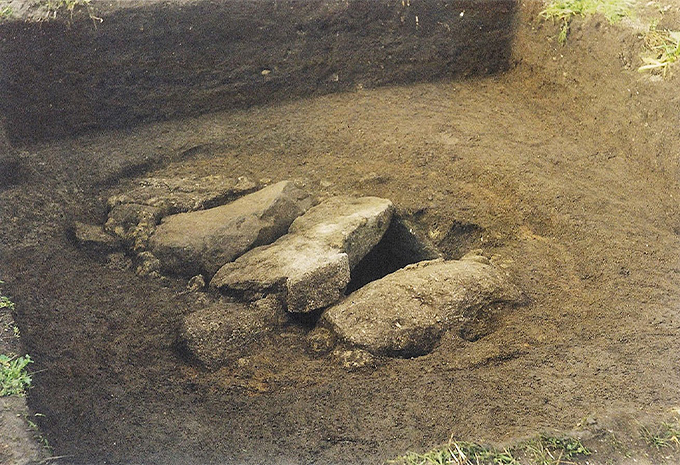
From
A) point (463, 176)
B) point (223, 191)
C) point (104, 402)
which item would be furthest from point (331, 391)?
point (463, 176)

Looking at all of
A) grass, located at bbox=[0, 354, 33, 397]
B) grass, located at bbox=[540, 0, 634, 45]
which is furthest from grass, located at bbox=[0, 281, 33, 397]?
grass, located at bbox=[540, 0, 634, 45]

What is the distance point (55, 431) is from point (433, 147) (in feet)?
9.03

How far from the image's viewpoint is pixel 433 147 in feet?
13.8

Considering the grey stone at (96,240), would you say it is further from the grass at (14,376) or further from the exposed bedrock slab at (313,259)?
the grass at (14,376)

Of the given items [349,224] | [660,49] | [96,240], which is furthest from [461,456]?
[660,49]

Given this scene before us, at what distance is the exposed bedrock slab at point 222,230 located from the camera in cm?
319

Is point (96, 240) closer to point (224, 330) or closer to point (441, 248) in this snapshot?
point (224, 330)

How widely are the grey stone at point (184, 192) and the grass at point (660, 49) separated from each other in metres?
2.47

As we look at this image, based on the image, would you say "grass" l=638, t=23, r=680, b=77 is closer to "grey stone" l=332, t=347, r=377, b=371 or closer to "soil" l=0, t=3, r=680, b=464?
"soil" l=0, t=3, r=680, b=464

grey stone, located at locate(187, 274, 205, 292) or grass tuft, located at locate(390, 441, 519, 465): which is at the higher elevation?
grey stone, located at locate(187, 274, 205, 292)

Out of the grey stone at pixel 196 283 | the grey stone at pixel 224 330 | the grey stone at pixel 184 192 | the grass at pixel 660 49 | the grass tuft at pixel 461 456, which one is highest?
the grass at pixel 660 49

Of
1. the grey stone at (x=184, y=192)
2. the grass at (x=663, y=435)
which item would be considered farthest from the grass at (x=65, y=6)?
the grass at (x=663, y=435)

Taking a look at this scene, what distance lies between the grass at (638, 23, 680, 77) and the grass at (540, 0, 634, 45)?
270 millimetres

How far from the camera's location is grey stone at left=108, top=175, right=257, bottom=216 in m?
3.61
